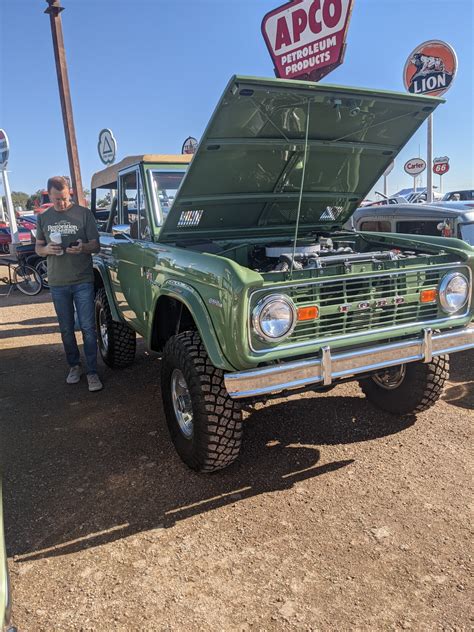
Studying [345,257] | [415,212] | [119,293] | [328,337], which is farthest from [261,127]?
[415,212]

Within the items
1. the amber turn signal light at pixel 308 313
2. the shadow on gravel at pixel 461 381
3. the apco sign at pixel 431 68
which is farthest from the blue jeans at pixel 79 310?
the apco sign at pixel 431 68

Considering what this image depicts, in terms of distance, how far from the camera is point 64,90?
9.26 metres

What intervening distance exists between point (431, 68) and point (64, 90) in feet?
22.0

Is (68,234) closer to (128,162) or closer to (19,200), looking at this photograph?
(128,162)

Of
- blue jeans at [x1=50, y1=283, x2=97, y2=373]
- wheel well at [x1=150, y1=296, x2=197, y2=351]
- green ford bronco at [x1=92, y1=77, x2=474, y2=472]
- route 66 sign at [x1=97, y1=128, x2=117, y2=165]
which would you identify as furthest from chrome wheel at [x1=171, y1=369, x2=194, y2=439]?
route 66 sign at [x1=97, y1=128, x2=117, y2=165]

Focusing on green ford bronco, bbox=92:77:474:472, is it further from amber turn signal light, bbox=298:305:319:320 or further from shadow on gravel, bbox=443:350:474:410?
shadow on gravel, bbox=443:350:474:410

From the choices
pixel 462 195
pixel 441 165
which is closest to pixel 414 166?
pixel 462 195

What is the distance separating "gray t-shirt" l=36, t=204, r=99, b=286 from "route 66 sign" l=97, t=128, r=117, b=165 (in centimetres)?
552

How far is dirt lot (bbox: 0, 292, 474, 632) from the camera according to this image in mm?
2111

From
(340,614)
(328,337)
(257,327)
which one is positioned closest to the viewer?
(340,614)

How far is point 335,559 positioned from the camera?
2.37 m

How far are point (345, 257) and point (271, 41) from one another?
17.5ft

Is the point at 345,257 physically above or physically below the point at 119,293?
above

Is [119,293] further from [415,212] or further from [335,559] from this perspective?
[415,212]
